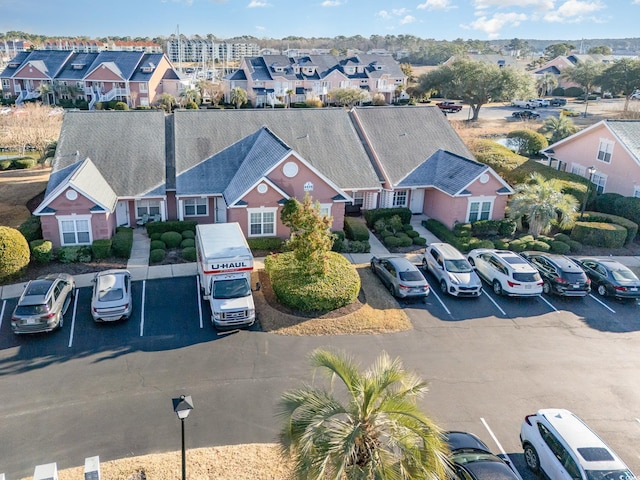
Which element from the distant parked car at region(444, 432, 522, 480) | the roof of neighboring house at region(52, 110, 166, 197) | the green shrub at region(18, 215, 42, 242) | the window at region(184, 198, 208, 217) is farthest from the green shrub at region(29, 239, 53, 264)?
the distant parked car at region(444, 432, 522, 480)

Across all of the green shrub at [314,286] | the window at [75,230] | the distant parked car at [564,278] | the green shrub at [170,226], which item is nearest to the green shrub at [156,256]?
the green shrub at [170,226]

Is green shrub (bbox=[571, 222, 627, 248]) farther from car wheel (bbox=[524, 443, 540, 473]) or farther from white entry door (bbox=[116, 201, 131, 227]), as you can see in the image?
white entry door (bbox=[116, 201, 131, 227])

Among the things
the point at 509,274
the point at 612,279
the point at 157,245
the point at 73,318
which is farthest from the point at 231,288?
the point at 612,279

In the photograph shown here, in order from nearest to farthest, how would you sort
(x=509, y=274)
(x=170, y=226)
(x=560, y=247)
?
1. (x=509, y=274)
2. (x=170, y=226)
3. (x=560, y=247)

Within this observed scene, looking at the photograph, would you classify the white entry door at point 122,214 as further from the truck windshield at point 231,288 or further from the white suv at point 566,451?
the white suv at point 566,451

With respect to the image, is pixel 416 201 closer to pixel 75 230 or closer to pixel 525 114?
pixel 75 230
